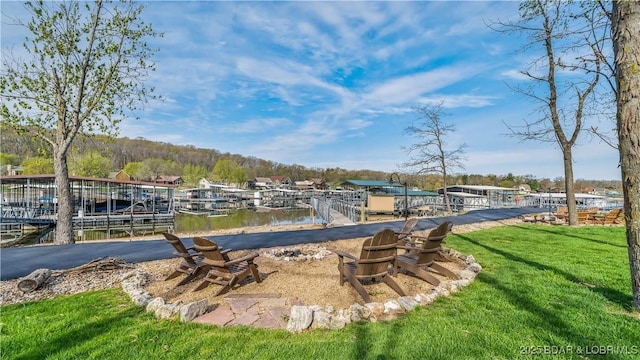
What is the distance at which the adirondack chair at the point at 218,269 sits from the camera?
13.2 ft

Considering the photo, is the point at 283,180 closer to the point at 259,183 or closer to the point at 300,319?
the point at 259,183

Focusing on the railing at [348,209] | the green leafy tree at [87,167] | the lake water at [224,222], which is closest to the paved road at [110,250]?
the railing at [348,209]

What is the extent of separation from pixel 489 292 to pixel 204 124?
97.8 ft

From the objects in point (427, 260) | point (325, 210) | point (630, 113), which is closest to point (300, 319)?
point (427, 260)

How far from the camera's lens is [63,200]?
7.73m

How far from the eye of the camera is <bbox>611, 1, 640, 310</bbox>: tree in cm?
281

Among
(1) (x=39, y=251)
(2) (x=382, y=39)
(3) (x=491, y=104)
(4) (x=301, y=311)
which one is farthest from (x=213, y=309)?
(3) (x=491, y=104)

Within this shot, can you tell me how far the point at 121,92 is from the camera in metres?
8.56

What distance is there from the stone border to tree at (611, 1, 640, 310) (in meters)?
1.84

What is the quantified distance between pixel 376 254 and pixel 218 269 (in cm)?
235

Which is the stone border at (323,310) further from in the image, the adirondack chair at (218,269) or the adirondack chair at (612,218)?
the adirondack chair at (612,218)

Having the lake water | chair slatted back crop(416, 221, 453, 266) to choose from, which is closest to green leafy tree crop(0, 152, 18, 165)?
the lake water

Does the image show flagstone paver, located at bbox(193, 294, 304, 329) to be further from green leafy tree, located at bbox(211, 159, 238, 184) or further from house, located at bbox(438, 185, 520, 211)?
green leafy tree, located at bbox(211, 159, 238, 184)

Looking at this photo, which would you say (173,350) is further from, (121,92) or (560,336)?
(121,92)
